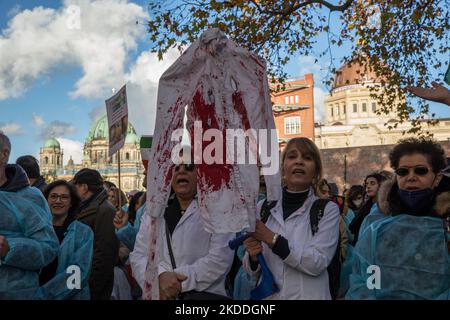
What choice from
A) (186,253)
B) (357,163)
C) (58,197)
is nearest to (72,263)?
(58,197)

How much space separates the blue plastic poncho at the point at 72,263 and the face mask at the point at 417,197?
Result: 2.41 m

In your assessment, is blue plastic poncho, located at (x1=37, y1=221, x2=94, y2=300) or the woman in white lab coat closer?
the woman in white lab coat

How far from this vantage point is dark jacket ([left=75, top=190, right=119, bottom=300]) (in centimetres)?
479

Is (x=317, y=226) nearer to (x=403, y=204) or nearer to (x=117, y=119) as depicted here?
(x=403, y=204)

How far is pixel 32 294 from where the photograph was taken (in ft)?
11.4

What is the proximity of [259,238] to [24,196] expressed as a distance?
1614 mm

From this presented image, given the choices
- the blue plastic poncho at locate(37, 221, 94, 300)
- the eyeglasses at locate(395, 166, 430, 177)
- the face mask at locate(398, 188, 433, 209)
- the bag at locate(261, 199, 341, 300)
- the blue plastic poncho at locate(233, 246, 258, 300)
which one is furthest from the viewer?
the blue plastic poncho at locate(37, 221, 94, 300)

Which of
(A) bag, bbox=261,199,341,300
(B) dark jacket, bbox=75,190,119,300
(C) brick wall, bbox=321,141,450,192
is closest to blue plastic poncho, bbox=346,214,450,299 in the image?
(A) bag, bbox=261,199,341,300

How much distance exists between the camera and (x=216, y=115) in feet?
9.45

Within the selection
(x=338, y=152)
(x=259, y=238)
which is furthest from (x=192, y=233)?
(x=338, y=152)

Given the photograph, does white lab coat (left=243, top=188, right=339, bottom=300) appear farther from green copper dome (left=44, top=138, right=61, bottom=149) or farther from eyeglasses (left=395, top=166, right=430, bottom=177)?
green copper dome (left=44, top=138, right=61, bottom=149)

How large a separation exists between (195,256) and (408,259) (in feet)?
4.25

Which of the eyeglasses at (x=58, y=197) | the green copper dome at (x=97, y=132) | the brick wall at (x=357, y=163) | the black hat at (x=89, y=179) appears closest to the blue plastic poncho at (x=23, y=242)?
the eyeglasses at (x=58, y=197)

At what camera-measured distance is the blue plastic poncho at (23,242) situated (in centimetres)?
334
